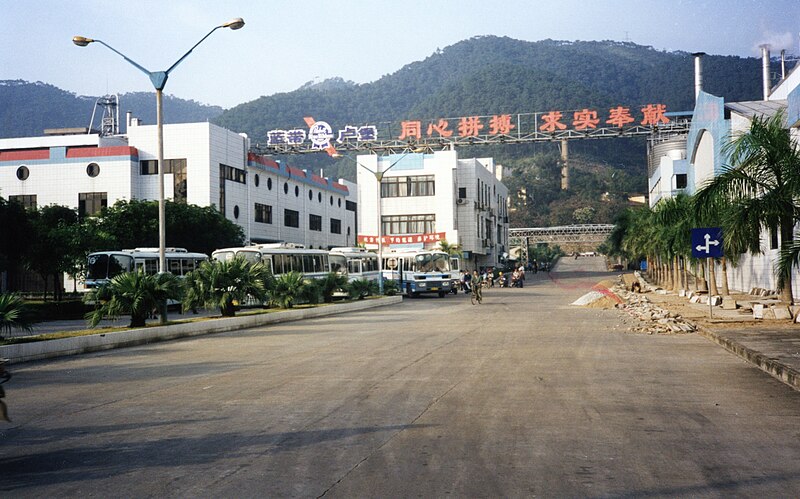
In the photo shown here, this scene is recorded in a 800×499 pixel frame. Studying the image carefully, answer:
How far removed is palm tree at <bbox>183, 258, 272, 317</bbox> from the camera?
23906 mm

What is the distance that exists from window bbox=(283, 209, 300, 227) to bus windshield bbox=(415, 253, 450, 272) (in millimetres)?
26647

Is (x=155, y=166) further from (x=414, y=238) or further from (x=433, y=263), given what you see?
(x=414, y=238)

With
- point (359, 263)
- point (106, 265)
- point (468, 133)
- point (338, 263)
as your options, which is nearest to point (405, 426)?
point (106, 265)

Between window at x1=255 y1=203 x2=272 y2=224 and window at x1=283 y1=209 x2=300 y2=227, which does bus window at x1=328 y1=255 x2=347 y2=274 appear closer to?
window at x1=255 y1=203 x2=272 y2=224

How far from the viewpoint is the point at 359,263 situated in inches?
1887

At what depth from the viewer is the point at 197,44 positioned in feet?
76.4

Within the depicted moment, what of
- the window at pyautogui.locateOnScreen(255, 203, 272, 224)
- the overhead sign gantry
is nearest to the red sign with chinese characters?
the overhead sign gantry

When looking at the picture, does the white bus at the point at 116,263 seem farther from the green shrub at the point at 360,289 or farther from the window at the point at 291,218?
the window at the point at 291,218

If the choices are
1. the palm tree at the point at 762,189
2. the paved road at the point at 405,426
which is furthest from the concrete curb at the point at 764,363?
the palm tree at the point at 762,189

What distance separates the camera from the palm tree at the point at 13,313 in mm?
14352

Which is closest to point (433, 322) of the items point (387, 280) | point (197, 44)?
point (197, 44)

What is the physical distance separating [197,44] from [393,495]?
20.5 metres

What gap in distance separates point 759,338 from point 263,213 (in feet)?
183

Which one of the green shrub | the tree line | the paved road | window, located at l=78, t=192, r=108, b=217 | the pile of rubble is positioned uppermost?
window, located at l=78, t=192, r=108, b=217
